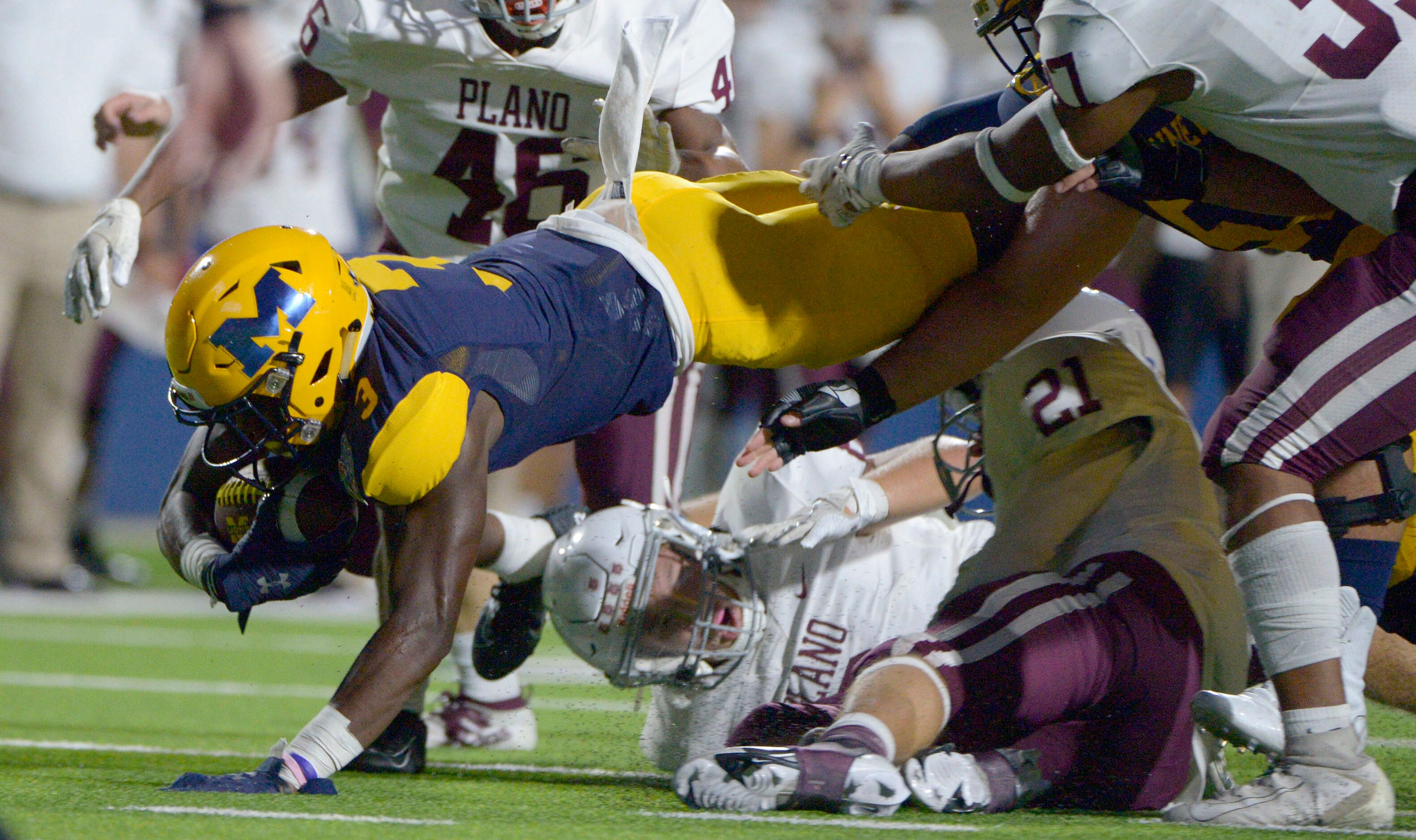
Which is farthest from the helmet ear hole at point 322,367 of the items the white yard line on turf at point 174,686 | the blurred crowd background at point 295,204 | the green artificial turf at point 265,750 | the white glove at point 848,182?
the blurred crowd background at point 295,204

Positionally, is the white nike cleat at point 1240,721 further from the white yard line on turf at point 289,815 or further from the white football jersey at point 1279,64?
the white yard line on turf at point 289,815

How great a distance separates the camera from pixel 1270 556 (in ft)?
7.10

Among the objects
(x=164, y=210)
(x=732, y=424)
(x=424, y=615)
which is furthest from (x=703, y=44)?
(x=164, y=210)

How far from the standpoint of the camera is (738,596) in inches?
105

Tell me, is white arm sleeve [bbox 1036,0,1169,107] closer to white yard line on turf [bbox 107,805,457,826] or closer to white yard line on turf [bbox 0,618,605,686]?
white yard line on turf [bbox 107,805,457,826]

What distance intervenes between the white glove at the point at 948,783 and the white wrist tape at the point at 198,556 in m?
1.07

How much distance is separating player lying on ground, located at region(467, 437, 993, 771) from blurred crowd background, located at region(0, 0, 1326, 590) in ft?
8.02

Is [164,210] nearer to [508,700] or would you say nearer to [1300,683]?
[508,700]

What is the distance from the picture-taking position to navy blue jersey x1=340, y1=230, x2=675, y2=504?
2221 mm

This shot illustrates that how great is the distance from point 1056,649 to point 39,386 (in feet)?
15.0

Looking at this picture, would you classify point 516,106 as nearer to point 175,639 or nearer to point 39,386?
point 175,639

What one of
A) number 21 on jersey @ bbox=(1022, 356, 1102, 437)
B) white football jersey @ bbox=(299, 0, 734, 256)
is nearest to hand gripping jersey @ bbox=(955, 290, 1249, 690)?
number 21 on jersey @ bbox=(1022, 356, 1102, 437)

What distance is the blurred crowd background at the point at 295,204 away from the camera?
5348mm

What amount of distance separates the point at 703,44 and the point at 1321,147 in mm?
1331
